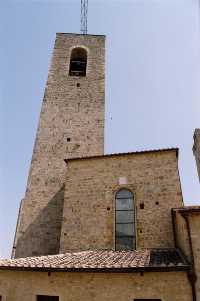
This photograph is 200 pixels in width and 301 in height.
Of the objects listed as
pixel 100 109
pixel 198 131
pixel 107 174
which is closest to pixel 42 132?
pixel 100 109

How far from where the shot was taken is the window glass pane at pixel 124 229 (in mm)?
9398

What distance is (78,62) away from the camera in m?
17.9

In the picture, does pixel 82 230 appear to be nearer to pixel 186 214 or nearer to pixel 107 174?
pixel 107 174

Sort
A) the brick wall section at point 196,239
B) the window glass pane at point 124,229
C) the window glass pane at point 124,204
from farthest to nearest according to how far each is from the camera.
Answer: the window glass pane at point 124,204 < the window glass pane at point 124,229 < the brick wall section at point 196,239

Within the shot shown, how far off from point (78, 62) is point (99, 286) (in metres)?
14.7

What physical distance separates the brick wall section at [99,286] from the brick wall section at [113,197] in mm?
2291

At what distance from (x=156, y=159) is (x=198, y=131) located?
9.47 feet

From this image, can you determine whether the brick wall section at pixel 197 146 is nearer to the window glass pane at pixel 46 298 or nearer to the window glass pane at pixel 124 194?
the window glass pane at pixel 124 194

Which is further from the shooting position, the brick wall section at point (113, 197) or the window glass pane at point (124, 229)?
the window glass pane at point (124, 229)

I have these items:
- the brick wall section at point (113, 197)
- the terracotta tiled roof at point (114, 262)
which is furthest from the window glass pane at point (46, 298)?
the brick wall section at point (113, 197)

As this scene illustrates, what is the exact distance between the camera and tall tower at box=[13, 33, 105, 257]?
1189cm

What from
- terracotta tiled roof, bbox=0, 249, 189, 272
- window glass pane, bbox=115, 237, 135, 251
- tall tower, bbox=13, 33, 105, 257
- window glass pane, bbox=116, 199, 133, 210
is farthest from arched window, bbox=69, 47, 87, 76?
terracotta tiled roof, bbox=0, 249, 189, 272

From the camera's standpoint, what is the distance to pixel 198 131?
11781 millimetres

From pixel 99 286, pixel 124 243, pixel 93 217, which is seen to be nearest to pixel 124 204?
pixel 93 217
